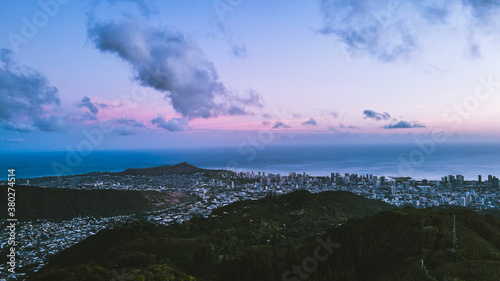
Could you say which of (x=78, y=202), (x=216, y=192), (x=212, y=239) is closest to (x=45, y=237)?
(x=78, y=202)

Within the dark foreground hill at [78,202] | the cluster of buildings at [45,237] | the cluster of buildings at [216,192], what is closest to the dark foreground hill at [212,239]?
the cluster of buildings at [45,237]

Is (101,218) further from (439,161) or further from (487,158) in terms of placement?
(487,158)

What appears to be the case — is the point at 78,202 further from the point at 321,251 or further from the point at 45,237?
the point at 321,251

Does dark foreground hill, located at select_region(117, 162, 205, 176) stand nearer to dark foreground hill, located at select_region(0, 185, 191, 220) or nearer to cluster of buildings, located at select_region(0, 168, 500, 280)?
cluster of buildings, located at select_region(0, 168, 500, 280)

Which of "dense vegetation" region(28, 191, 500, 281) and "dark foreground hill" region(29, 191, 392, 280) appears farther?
"dark foreground hill" region(29, 191, 392, 280)

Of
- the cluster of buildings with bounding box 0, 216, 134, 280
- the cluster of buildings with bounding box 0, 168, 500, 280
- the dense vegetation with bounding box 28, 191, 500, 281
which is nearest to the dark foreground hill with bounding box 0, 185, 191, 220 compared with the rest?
the cluster of buildings with bounding box 0, 216, 134, 280

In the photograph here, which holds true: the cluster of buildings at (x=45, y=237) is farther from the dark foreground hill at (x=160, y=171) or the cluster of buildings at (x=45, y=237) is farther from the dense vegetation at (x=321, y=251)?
the dark foreground hill at (x=160, y=171)

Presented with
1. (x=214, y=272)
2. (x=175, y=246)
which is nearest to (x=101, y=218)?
(x=175, y=246)
